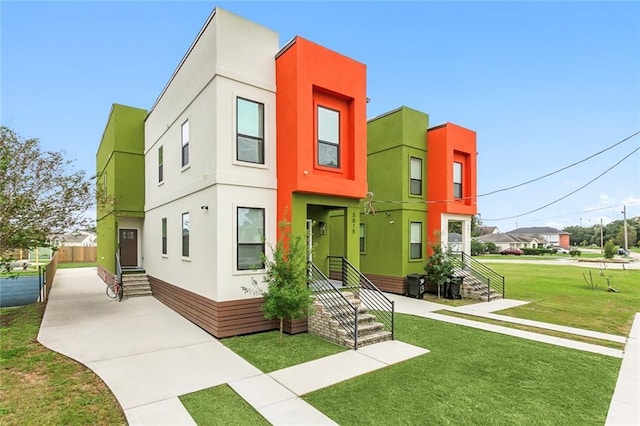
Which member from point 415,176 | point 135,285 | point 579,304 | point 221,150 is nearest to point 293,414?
point 221,150

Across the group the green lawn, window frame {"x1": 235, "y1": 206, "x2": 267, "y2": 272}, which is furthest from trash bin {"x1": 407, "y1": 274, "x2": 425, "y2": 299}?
window frame {"x1": 235, "y1": 206, "x2": 267, "y2": 272}

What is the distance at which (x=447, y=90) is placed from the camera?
76.9 feet

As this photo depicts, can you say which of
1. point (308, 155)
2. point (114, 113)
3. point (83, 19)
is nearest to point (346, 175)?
point (308, 155)

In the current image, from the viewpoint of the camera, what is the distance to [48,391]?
505 centimetres

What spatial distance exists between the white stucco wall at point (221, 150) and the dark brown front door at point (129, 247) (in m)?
6.66

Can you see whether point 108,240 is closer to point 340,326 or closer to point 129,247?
point 129,247

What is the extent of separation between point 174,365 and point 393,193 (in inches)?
455

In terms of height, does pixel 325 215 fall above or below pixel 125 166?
below

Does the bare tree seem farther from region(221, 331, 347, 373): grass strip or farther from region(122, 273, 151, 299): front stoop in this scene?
region(221, 331, 347, 373): grass strip

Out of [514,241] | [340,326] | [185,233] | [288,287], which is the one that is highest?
[185,233]

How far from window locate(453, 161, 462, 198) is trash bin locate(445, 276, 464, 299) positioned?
4.27 m

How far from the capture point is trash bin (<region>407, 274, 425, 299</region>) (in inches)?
546

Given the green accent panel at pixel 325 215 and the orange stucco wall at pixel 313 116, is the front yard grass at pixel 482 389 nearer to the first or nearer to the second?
the green accent panel at pixel 325 215

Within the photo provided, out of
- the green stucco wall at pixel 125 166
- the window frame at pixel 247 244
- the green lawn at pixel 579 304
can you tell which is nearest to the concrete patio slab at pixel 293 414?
the window frame at pixel 247 244
